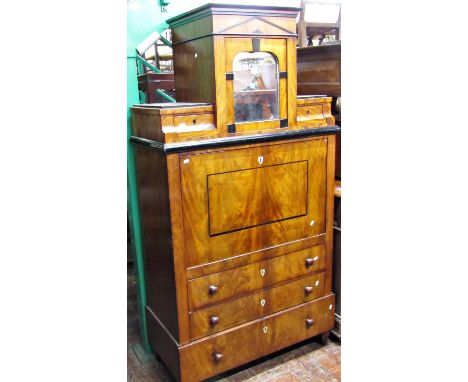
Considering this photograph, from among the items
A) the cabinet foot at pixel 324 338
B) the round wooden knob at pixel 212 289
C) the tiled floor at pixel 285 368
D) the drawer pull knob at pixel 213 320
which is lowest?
the tiled floor at pixel 285 368

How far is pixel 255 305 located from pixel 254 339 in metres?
0.18

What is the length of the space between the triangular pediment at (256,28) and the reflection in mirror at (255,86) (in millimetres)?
99

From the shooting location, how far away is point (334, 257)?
2.58 m

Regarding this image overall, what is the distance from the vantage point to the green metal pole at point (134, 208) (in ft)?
7.42

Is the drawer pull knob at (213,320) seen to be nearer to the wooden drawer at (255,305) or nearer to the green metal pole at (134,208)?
the wooden drawer at (255,305)

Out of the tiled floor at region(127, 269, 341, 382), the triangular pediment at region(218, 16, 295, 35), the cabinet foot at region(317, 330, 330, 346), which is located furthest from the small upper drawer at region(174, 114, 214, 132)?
the cabinet foot at region(317, 330, 330, 346)

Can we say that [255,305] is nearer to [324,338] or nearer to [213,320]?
[213,320]

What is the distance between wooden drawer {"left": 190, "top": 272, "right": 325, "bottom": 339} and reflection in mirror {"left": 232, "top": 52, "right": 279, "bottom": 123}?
0.90m

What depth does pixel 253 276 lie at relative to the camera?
7.32 feet

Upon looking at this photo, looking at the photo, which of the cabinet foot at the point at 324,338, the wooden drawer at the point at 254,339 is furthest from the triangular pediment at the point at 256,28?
the cabinet foot at the point at 324,338

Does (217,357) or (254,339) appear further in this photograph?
(254,339)

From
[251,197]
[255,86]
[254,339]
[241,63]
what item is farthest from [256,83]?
[254,339]

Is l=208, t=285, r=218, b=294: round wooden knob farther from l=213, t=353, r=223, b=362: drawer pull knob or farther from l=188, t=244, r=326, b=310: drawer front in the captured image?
l=213, t=353, r=223, b=362: drawer pull knob

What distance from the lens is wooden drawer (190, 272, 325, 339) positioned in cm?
213
